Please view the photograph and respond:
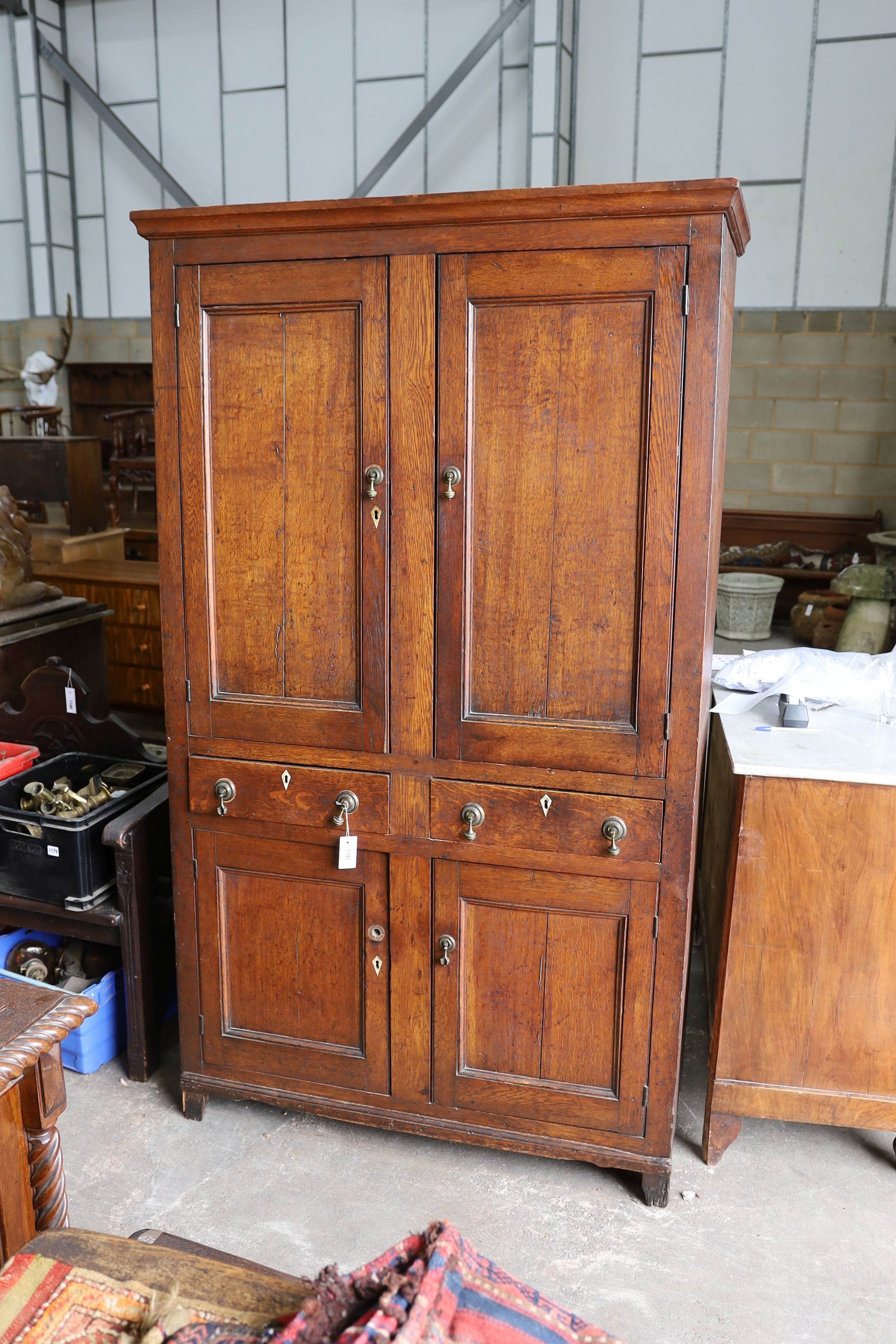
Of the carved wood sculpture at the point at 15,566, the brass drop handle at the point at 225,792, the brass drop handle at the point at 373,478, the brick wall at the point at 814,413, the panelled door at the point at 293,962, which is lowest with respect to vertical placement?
the panelled door at the point at 293,962

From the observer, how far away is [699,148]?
640 centimetres

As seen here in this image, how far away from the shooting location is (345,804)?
2.26 meters

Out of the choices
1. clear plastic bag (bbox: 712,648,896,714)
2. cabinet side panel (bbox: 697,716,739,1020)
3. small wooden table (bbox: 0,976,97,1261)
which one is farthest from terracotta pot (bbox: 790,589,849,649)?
small wooden table (bbox: 0,976,97,1261)

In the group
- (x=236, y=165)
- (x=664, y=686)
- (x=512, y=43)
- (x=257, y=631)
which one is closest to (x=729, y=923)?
(x=664, y=686)

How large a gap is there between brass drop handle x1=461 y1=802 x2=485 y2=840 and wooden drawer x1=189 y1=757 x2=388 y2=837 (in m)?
0.19

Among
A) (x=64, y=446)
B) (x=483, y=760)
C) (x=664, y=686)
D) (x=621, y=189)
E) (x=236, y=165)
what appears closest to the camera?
(x=621, y=189)

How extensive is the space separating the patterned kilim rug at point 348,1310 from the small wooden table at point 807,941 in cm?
134

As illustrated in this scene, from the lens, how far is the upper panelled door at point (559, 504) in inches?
77.0

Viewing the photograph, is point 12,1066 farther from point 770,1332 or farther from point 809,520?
→ point 809,520

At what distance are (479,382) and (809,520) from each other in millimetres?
5280

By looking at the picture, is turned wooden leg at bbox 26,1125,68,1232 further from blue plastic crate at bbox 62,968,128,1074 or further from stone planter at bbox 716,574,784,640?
stone planter at bbox 716,574,784,640

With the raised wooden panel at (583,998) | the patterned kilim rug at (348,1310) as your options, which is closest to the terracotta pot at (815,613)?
the raised wooden panel at (583,998)

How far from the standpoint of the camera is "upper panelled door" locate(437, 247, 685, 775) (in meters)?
1.96

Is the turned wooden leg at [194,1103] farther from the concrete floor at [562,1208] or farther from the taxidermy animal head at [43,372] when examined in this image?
the taxidermy animal head at [43,372]
